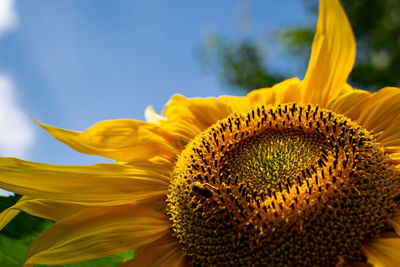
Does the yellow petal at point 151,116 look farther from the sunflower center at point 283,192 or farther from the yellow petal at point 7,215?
the yellow petal at point 7,215

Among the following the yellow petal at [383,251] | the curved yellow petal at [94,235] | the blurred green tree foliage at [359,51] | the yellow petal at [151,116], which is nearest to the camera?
the yellow petal at [383,251]

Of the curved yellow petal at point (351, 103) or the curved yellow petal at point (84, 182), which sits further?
the curved yellow petal at point (351, 103)

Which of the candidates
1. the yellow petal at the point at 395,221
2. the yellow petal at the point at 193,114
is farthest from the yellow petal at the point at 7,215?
the yellow petal at the point at 395,221

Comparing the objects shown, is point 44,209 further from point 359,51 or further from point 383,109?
point 359,51

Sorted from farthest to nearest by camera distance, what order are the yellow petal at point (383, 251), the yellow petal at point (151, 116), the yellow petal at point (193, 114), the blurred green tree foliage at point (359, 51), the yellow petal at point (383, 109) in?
the blurred green tree foliage at point (359, 51), the yellow petal at point (151, 116), the yellow petal at point (193, 114), the yellow petal at point (383, 109), the yellow petal at point (383, 251)

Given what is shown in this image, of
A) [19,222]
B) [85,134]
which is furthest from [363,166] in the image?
[19,222]

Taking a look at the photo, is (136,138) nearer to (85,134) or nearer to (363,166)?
(85,134)

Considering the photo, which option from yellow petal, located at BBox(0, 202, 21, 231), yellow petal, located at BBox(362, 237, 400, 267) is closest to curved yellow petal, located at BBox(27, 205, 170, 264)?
yellow petal, located at BBox(0, 202, 21, 231)
